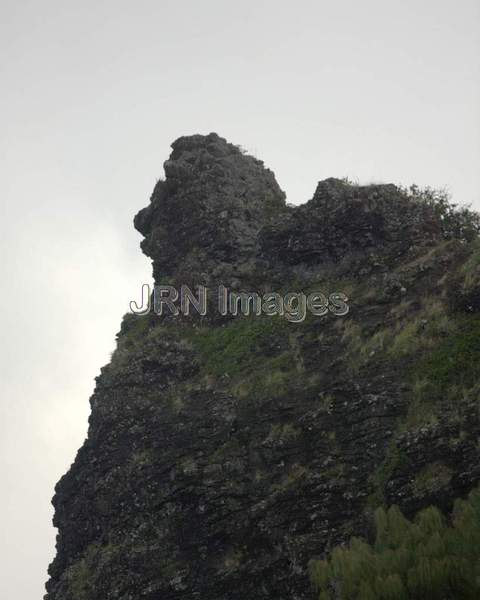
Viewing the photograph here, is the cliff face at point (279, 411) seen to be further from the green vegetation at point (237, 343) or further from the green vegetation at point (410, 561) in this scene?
the green vegetation at point (410, 561)

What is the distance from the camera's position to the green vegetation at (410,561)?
1638cm

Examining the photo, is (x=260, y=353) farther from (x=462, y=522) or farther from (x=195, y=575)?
(x=462, y=522)

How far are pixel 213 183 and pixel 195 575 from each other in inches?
844

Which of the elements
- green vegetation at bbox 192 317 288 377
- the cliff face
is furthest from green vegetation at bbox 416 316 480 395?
green vegetation at bbox 192 317 288 377

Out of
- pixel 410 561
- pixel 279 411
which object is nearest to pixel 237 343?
pixel 279 411

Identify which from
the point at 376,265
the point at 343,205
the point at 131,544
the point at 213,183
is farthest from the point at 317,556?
the point at 213,183

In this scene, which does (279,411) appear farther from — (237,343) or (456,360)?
(456,360)

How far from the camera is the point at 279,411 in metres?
26.6

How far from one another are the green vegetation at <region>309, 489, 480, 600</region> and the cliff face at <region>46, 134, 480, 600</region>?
1.17m

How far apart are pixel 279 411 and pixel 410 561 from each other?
31.4ft

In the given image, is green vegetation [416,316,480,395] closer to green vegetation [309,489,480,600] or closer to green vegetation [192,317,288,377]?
green vegetation [309,489,480,600]

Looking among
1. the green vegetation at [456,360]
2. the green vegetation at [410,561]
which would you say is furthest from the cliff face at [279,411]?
the green vegetation at [410,561]

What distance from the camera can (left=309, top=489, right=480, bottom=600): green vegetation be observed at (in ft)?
53.7

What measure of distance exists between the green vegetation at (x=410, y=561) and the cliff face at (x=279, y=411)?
3.83 feet
